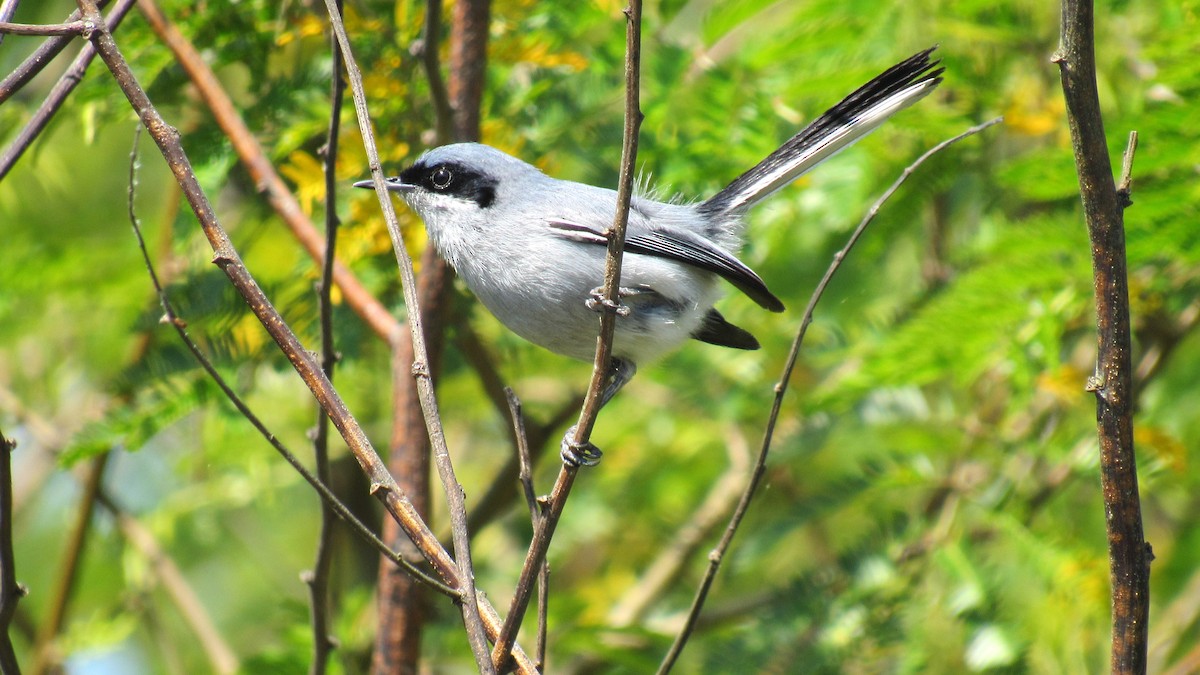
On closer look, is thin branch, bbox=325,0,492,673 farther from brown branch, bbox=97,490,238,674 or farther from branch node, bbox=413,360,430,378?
brown branch, bbox=97,490,238,674

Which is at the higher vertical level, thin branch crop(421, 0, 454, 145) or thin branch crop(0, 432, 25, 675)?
thin branch crop(421, 0, 454, 145)

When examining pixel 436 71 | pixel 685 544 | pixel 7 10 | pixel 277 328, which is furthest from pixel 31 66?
pixel 685 544

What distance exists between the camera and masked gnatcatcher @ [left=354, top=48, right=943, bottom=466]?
267 cm

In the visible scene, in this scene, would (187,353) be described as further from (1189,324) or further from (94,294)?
(1189,324)

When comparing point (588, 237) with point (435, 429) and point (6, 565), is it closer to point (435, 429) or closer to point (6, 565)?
point (435, 429)

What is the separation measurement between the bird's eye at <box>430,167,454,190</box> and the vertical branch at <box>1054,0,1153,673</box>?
5.69 ft

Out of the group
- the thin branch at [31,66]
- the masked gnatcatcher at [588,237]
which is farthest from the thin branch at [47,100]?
the masked gnatcatcher at [588,237]

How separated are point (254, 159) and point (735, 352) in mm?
1972

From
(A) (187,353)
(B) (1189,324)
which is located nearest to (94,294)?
(A) (187,353)

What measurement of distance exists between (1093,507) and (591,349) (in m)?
2.64

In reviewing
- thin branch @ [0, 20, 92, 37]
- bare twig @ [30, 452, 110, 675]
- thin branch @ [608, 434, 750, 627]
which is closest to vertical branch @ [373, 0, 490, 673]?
thin branch @ [0, 20, 92, 37]

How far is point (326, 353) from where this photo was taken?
2.37m

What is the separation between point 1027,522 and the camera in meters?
3.68

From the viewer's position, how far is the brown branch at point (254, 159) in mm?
3051
